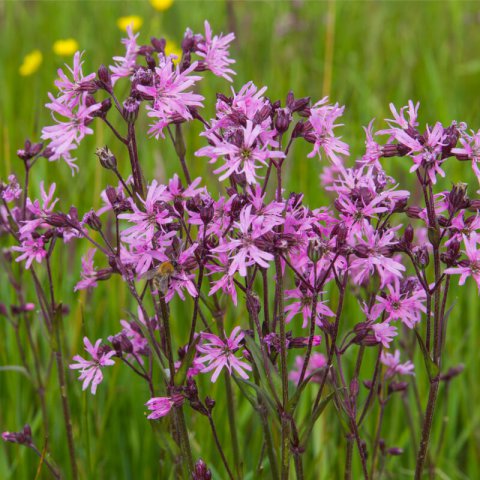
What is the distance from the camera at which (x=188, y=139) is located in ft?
12.0

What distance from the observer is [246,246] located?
143cm

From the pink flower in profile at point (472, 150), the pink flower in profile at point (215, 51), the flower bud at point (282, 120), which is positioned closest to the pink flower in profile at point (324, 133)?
the flower bud at point (282, 120)

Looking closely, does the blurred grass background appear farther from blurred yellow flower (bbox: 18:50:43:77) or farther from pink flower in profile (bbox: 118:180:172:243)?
pink flower in profile (bbox: 118:180:172:243)

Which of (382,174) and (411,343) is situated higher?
(382,174)

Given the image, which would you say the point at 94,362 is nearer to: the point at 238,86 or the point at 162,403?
the point at 162,403

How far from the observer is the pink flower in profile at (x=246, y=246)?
1.39 metres

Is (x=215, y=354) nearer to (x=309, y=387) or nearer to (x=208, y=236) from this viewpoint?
(x=208, y=236)

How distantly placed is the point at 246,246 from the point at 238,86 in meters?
2.90

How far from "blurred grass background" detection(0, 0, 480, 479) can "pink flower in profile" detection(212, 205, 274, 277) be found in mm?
586

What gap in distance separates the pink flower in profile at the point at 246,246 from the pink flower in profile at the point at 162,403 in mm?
324

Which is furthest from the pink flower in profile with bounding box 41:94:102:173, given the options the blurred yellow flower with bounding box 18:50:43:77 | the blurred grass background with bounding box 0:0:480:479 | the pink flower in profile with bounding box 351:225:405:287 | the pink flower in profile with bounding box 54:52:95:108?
the blurred yellow flower with bounding box 18:50:43:77

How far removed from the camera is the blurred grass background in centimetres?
232

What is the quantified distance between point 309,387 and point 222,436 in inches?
12.6

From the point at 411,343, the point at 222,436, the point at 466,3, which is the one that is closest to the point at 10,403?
the point at 222,436
